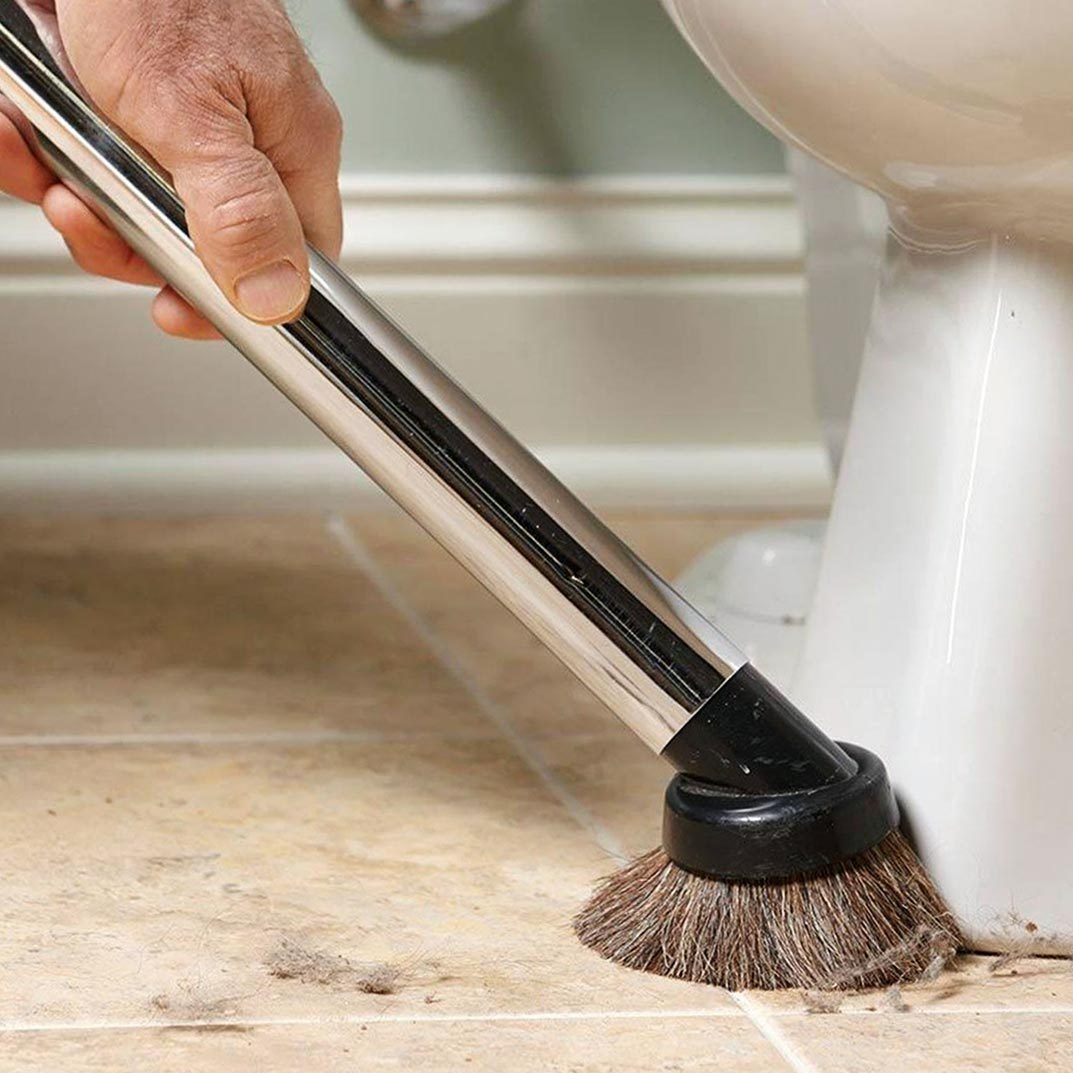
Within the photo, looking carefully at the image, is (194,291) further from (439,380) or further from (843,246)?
(843,246)

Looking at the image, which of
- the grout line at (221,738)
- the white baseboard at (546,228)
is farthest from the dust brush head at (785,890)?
the white baseboard at (546,228)

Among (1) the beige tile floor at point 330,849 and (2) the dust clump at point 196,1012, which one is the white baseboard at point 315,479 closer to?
(1) the beige tile floor at point 330,849

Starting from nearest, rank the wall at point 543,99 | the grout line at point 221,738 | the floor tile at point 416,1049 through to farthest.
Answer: the floor tile at point 416,1049 < the grout line at point 221,738 < the wall at point 543,99

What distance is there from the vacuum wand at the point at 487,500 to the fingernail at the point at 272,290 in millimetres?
15

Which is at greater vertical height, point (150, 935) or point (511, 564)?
point (511, 564)

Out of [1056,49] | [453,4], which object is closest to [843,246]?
[453,4]

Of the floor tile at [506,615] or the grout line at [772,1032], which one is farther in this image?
the floor tile at [506,615]

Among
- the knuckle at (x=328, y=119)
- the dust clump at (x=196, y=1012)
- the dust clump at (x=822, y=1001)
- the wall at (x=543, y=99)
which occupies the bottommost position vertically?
the dust clump at (x=196, y=1012)

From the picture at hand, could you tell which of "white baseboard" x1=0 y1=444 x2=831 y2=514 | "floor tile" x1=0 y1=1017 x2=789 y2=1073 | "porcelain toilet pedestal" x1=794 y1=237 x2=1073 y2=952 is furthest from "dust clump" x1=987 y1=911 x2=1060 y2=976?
"white baseboard" x1=0 y1=444 x2=831 y2=514

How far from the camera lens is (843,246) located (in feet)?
3.06

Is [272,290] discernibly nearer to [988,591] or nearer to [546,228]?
[988,591]

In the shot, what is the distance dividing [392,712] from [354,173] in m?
0.42

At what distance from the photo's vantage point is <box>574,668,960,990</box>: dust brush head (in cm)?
57

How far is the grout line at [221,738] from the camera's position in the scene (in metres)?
0.78
